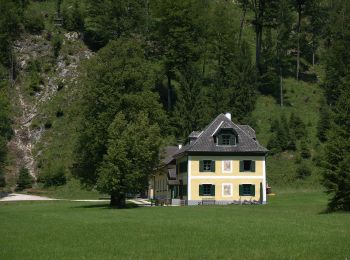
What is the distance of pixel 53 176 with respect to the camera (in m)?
72.9

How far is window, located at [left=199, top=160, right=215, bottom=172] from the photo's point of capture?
61312 mm

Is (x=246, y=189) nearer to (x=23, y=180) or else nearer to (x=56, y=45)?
(x=23, y=180)

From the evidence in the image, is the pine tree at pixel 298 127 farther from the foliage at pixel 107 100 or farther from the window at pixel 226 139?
the foliage at pixel 107 100

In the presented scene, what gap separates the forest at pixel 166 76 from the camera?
53.2 metres

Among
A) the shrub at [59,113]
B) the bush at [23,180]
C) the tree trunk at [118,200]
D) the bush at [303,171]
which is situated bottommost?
the tree trunk at [118,200]

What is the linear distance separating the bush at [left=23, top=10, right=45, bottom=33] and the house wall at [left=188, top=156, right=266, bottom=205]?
45892 mm

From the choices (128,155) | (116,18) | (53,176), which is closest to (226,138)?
(128,155)

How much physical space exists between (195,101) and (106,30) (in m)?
19.3

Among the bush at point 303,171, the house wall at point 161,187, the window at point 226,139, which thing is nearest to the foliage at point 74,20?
the house wall at point 161,187

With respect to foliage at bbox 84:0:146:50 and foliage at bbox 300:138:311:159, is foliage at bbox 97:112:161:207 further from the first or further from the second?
foliage at bbox 84:0:146:50

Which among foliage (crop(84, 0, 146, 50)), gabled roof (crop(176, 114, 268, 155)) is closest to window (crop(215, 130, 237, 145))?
gabled roof (crop(176, 114, 268, 155))

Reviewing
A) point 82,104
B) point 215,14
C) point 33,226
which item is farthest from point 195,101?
point 33,226

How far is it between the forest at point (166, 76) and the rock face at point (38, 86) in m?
0.94

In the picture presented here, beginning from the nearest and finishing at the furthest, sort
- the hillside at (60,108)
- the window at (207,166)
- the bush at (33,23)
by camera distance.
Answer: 1. the window at (207,166)
2. the hillside at (60,108)
3. the bush at (33,23)
